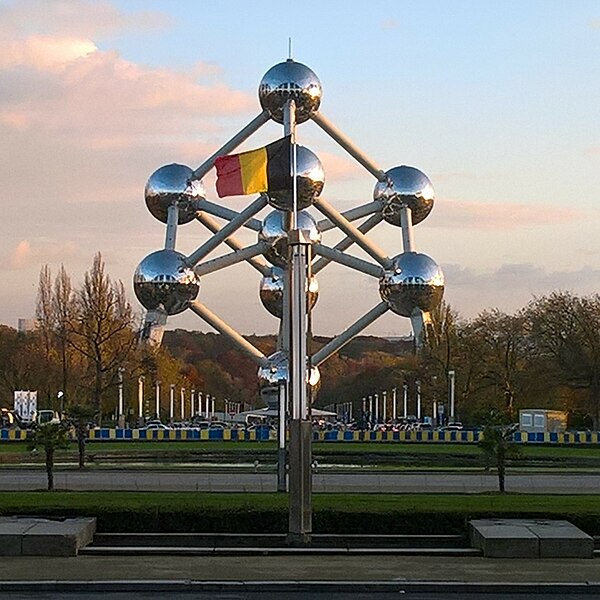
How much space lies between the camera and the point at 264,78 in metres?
37.3

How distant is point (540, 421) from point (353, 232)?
1252 inches

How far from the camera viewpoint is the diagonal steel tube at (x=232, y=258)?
3842cm

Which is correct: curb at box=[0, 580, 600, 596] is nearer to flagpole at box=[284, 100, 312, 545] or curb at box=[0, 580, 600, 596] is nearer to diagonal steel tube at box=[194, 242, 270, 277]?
flagpole at box=[284, 100, 312, 545]

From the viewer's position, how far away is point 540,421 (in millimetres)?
67500

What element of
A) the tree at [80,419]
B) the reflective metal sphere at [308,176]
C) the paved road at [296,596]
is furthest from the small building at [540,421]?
the paved road at [296,596]

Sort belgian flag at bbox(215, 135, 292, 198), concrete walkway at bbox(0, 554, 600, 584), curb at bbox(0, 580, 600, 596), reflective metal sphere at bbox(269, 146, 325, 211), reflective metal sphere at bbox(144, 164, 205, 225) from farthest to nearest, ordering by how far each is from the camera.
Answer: reflective metal sphere at bbox(144, 164, 205, 225)
reflective metal sphere at bbox(269, 146, 325, 211)
belgian flag at bbox(215, 135, 292, 198)
concrete walkway at bbox(0, 554, 600, 584)
curb at bbox(0, 580, 600, 596)

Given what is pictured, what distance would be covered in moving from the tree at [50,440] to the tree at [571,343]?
44.1 meters

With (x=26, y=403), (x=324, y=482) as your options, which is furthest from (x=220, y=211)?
(x=26, y=403)

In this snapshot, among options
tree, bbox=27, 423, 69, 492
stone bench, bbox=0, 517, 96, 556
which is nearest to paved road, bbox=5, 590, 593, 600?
stone bench, bbox=0, 517, 96, 556

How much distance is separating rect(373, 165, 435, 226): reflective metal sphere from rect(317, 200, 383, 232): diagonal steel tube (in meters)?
0.21

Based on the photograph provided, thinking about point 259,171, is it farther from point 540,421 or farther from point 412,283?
point 540,421

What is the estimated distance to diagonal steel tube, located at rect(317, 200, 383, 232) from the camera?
40156 millimetres

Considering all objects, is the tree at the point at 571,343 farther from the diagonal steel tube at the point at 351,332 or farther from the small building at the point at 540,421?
the diagonal steel tube at the point at 351,332

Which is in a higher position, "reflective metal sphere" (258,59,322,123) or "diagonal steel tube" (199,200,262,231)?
"reflective metal sphere" (258,59,322,123)
